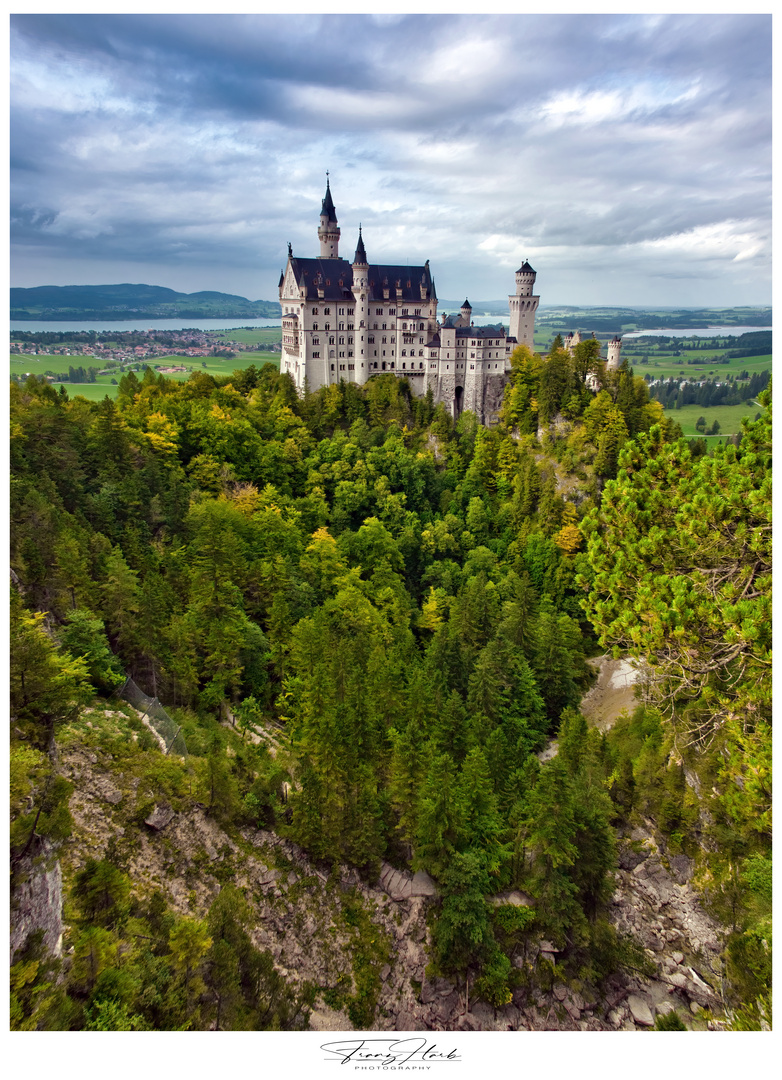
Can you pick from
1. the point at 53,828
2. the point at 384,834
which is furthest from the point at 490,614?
the point at 53,828

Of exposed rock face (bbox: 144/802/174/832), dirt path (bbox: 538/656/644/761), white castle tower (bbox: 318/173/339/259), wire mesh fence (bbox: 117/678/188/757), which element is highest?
white castle tower (bbox: 318/173/339/259)

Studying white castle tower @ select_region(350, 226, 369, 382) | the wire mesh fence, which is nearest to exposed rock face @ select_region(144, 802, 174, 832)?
the wire mesh fence

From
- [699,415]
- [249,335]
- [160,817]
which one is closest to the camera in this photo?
[160,817]

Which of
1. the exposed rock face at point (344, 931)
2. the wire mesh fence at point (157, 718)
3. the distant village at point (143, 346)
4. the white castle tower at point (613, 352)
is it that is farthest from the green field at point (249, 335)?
the exposed rock face at point (344, 931)

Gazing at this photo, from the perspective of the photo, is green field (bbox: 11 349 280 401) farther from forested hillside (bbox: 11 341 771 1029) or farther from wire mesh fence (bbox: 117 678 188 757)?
wire mesh fence (bbox: 117 678 188 757)

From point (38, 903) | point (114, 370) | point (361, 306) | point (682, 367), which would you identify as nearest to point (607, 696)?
point (38, 903)

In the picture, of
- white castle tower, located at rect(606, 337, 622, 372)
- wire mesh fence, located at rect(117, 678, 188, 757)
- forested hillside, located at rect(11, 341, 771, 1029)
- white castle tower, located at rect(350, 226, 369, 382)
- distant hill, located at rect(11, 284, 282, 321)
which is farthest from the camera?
white castle tower, located at rect(350, 226, 369, 382)

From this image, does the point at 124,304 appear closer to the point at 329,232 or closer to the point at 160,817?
the point at 329,232
